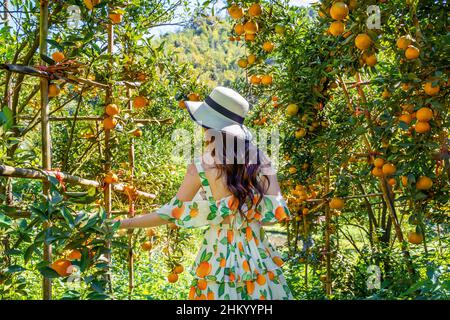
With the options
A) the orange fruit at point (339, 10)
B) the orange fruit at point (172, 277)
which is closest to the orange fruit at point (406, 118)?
the orange fruit at point (339, 10)

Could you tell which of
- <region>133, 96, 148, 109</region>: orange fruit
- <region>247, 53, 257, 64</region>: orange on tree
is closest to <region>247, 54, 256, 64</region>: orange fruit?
<region>247, 53, 257, 64</region>: orange on tree

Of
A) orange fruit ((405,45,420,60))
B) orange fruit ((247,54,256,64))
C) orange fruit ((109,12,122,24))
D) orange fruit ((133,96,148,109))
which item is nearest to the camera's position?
orange fruit ((405,45,420,60))

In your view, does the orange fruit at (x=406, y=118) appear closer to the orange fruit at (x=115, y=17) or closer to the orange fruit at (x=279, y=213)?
the orange fruit at (x=279, y=213)

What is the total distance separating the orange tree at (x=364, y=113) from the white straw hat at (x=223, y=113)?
39 cm

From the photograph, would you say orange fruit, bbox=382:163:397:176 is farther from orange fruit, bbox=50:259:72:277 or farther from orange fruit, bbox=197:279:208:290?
orange fruit, bbox=50:259:72:277

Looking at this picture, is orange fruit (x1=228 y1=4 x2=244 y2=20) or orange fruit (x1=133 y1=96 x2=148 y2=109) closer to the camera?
orange fruit (x1=133 y1=96 x2=148 y2=109)

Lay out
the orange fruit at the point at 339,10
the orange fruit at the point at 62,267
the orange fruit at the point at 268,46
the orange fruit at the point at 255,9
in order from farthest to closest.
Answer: the orange fruit at the point at 268,46 < the orange fruit at the point at 255,9 < the orange fruit at the point at 339,10 < the orange fruit at the point at 62,267

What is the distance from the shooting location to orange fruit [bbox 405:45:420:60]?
1.36 meters

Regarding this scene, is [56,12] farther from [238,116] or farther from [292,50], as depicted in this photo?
[292,50]

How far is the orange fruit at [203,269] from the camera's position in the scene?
1.43 metres

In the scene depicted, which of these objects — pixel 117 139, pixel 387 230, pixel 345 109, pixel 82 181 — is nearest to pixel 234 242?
pixel 82 181

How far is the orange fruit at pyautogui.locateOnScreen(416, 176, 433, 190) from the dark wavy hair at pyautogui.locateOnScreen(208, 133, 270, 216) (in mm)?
486

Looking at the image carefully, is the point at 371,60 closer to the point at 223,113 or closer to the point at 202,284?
the point at 223,113

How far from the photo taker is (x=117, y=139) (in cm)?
188
